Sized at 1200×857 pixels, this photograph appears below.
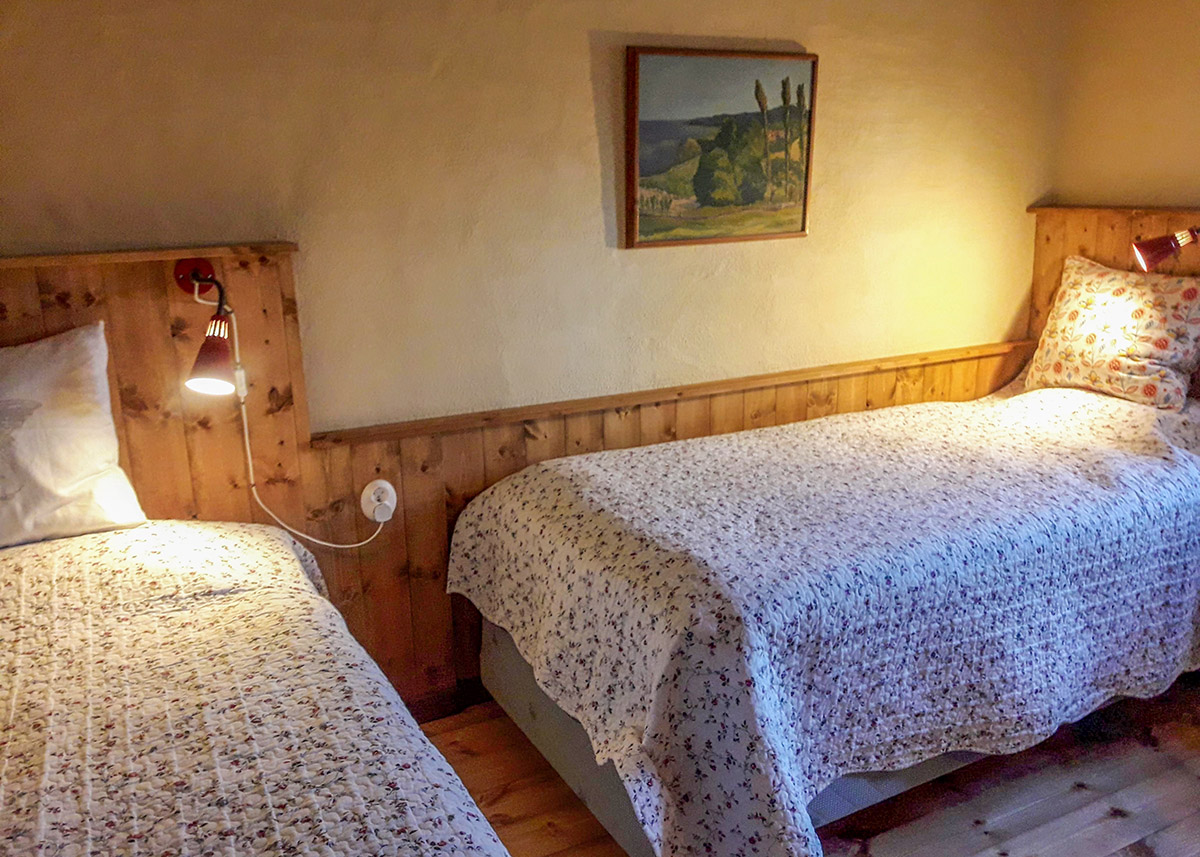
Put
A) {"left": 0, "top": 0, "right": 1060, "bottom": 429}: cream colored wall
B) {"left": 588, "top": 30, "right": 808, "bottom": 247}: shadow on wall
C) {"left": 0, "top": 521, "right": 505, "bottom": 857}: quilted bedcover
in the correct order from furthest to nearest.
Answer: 1. {"left": 588, "top": 30, "right": 808, "bottom": 247}: shadow on wall
2. {"left": 0, "top": 0, "right": 1060, "bottom": 429}: cream colored wall
3. {"left": 0, "top": 521, "right": 505, "bottom": 857}: quilted bedcover

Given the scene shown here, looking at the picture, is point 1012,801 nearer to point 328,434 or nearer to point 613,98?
point 328,434

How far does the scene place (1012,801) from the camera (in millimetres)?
2266

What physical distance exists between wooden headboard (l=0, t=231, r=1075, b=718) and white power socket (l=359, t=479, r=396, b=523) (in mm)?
33

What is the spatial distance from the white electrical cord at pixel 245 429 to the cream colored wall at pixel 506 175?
179 mm

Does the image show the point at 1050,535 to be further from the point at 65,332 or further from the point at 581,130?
the point at 65,332

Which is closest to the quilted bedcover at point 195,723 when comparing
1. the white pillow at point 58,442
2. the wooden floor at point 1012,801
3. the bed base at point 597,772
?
the white pillow at point 58,442

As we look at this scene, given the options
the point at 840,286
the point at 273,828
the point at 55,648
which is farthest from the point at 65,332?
the point at 840,286

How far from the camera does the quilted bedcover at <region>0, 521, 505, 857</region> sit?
119cm

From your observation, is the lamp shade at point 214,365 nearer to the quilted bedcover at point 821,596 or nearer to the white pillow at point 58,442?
the white pillow at point 58,442

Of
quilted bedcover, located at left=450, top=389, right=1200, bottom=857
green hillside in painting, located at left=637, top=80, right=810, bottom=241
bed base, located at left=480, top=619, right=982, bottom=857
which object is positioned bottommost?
bed base, located at left=480, top=619, right=982, bottom=857

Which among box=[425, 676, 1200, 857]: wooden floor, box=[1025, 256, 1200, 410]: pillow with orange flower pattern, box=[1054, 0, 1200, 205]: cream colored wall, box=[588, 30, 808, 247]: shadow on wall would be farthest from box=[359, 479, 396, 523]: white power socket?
box=[1054, 0, 1200, 205]: cream colored wall

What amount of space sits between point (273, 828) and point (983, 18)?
311 cm

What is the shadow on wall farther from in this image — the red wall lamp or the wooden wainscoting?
the red wall lamp

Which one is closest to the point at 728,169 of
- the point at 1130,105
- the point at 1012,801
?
the point at 1130,105
